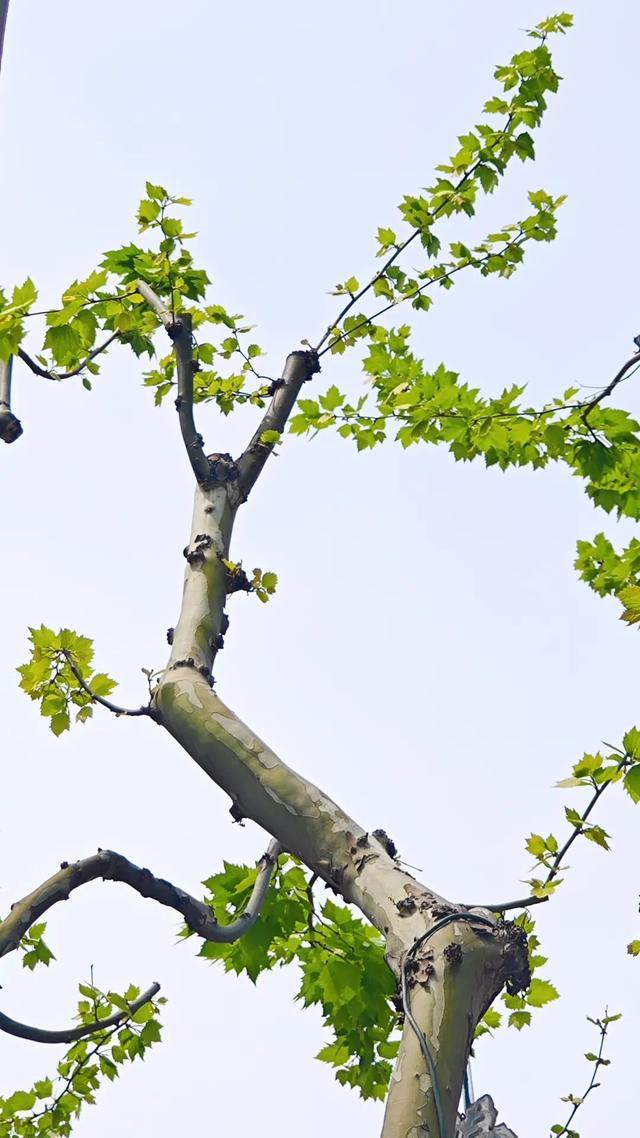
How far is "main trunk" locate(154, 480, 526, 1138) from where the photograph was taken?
2.66m

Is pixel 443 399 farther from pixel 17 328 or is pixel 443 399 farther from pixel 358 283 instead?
pixel 17 328

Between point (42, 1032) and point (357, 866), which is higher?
point (42, 1032)

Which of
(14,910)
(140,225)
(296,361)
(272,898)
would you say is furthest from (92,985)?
(140,225)

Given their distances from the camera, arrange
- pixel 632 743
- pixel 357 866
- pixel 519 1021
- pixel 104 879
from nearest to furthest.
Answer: pixel 632 743 → pixel 357 866 → pixel 104 879 → pixel 519 1021

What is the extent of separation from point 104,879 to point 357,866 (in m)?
0.81

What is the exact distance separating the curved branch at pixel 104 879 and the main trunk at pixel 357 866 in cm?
37

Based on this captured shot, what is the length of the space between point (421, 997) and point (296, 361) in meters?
2.98

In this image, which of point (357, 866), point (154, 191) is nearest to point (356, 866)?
point (357, 866)

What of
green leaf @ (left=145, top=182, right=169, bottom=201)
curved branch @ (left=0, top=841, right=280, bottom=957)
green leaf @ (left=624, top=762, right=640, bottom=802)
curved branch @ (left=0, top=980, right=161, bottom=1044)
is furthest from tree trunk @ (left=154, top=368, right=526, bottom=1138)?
green leaf @ (left=145, top=182, right=169, bottom=201)

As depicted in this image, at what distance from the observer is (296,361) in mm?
4840

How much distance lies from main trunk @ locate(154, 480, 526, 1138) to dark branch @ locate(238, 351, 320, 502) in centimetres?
42

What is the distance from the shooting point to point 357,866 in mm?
3146

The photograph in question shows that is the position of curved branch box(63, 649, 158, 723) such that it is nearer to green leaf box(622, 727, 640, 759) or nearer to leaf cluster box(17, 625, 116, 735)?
leaf cluster box(17, 625, 116, 735)

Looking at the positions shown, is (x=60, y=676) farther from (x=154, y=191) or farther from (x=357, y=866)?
(x=154, y=191)
